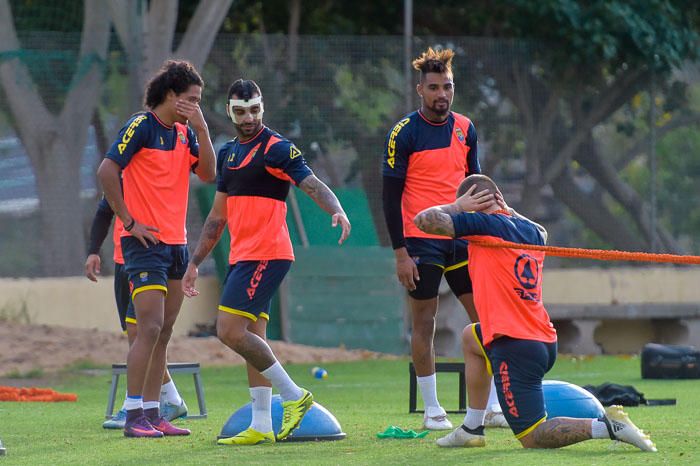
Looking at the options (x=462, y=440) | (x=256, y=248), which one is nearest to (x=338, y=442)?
(x=462, y=440)

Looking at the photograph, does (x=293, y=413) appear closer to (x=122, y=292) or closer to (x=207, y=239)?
(x=207, y=239)

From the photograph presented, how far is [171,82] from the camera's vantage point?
29.7 ft

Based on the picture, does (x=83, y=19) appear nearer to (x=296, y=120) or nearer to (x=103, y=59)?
(x=103, y=59)

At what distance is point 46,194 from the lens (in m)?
16.7

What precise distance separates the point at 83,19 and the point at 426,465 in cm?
1122

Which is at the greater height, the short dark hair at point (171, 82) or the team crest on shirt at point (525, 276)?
the short dark hair at point (171, 82)

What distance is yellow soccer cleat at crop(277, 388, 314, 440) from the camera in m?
8.46

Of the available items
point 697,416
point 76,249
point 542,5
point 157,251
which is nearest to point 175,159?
point 157,251

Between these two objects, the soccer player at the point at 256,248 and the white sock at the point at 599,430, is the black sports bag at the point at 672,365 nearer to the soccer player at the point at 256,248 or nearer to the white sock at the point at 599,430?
the soccer player at the point at 256,248

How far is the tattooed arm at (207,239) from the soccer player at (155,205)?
0.81 feet

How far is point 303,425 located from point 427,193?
1.72 metres

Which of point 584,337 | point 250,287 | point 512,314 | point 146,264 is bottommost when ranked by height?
point 584,337

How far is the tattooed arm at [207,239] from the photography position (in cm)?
874

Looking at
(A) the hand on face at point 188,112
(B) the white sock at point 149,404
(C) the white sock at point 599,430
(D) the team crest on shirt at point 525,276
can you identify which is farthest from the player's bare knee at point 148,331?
(C) the white sock at point 599,430
